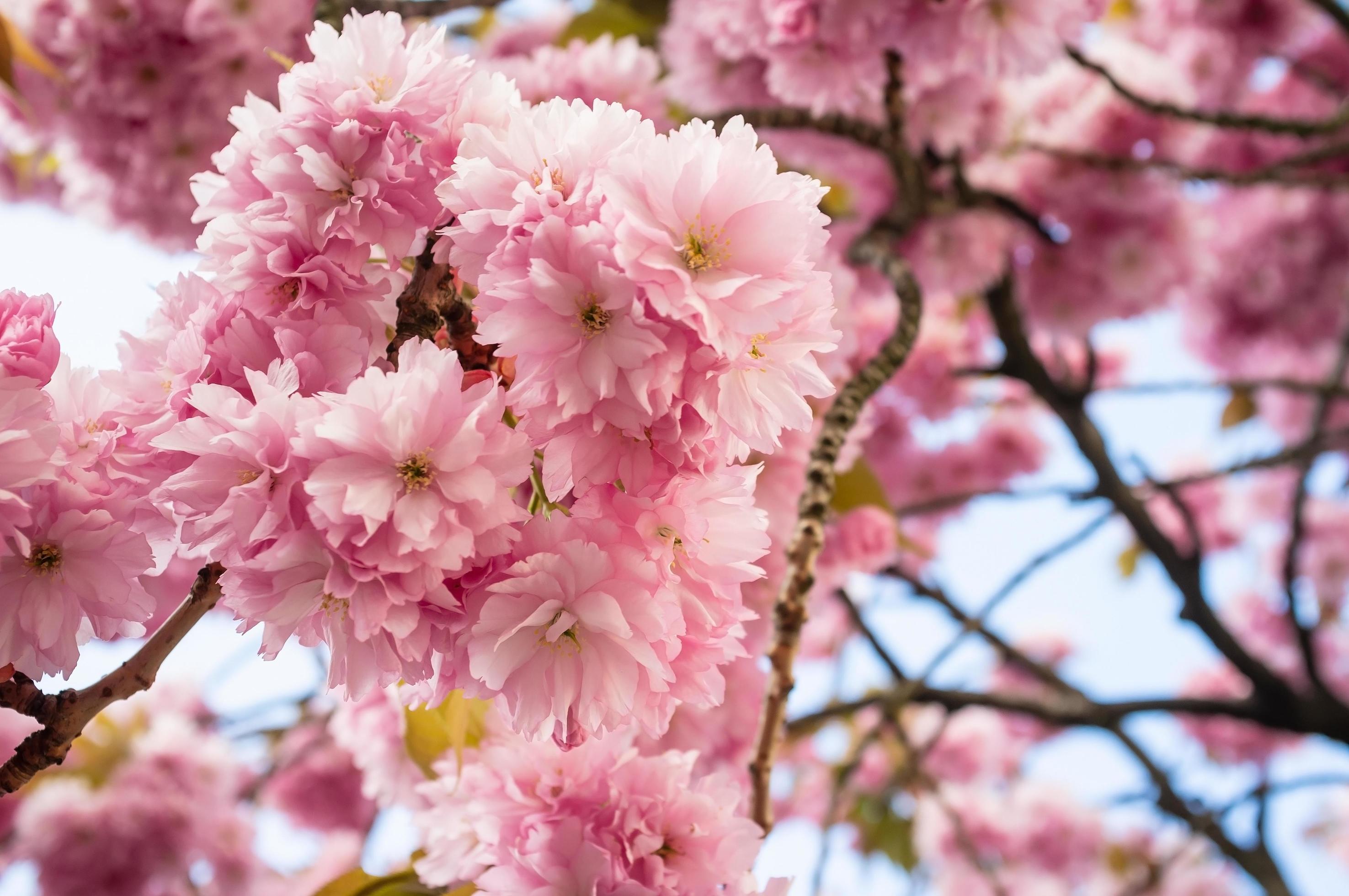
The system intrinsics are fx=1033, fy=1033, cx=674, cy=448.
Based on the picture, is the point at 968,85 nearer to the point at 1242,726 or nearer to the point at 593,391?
the point at 593,391

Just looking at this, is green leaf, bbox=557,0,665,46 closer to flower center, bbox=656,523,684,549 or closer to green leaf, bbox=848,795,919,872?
flower center, bbox=656,523,684,549

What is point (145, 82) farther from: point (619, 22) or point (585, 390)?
point (585, 390)

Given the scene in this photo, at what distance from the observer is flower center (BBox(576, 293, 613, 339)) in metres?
0.37

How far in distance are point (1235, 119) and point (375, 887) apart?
4.25 feet

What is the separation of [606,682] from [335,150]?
0.79 ft

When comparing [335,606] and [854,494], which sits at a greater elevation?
[854,494]

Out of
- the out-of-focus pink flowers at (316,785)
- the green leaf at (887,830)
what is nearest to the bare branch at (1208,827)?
the green leaf at (887,830)

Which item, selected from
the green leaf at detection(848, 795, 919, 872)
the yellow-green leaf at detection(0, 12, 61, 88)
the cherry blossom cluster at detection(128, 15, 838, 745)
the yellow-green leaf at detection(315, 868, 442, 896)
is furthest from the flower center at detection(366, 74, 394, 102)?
the green leaf at detection(848, 795, 919, 872)

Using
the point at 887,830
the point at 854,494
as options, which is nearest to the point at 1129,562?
the point at 887,830

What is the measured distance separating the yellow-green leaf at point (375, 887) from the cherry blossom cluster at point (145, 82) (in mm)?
929

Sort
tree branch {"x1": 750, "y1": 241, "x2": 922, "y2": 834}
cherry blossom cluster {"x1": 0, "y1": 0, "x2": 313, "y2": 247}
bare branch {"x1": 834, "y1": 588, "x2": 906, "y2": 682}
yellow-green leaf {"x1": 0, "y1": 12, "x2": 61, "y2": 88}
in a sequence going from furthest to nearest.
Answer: bare branch {"x1": 834, "y1": 588, "x2": 906, "y2": 682} < cherry blossom cluster {"x1": 0, "y1": 0, "x2": 313, "y2": 247} < yellow-green leaf {"x1": 0, "y1": 12, "x2": 61, "y2": 88} < tree branch {"x1": 750, "y1": 241, "x2": 922, "y2": 834}

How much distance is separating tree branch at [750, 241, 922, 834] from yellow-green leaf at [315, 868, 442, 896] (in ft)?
0.78

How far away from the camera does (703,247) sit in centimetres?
38

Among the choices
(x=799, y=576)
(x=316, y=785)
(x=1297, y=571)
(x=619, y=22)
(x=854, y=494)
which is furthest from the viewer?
(x=316, y=785)
